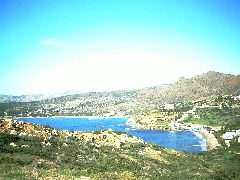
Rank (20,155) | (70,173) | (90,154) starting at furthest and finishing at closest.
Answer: (90,154) → (20,155) → (70,173)

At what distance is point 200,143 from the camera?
18088cm

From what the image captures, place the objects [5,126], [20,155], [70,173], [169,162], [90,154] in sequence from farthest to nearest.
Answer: [169,162], [5,126], [90,154], [20,155], [70,173]

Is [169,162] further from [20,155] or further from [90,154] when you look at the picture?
[20,155]

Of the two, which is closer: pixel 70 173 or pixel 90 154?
pixel 70 173

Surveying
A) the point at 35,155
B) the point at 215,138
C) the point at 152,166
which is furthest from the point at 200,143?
the point at 35,155

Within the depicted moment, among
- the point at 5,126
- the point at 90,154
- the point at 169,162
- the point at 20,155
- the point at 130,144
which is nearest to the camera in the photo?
the point at 20,155

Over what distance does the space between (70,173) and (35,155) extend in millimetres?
9662

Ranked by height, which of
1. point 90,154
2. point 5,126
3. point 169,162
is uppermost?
point 5,126

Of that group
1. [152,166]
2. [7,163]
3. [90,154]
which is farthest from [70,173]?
[152,166]

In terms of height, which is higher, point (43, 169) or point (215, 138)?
point (43, 169)

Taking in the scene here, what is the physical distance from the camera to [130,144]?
91688 mm

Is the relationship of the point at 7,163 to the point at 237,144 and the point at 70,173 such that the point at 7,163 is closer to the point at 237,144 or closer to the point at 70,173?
the point at 70,173

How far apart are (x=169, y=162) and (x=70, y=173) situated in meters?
38.2

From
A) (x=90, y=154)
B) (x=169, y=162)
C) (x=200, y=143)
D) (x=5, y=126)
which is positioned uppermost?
(x=5, y=126)
